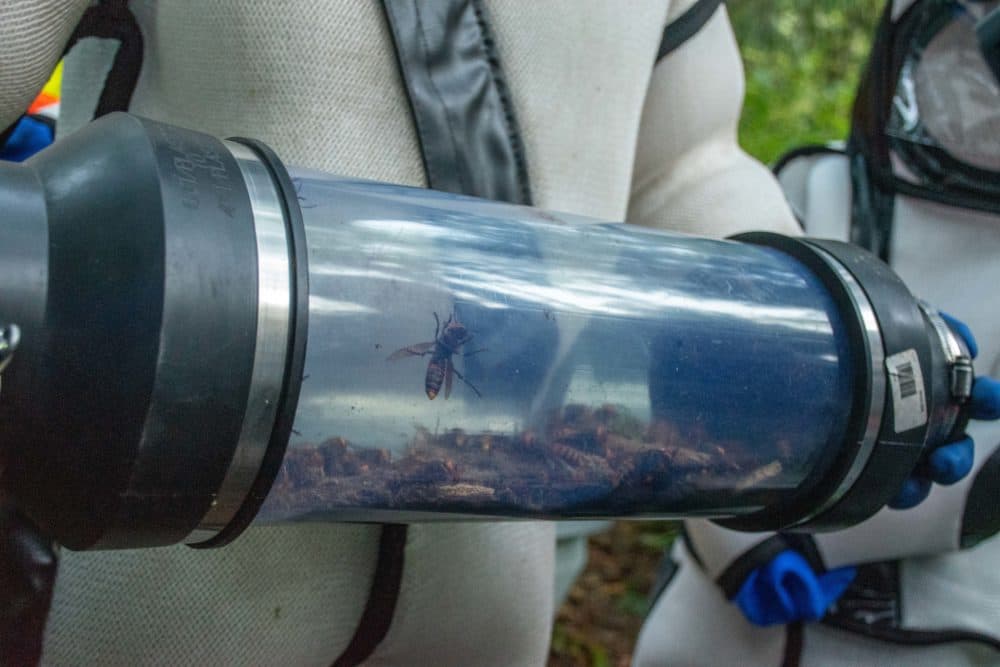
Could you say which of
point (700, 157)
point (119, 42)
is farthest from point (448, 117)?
point (700, 157)

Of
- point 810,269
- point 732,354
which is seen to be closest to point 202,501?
point 732,354

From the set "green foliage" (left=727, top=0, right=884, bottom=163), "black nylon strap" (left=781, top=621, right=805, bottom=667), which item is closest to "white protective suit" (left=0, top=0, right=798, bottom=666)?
"black nylon strap" (left=781, top=621, right=805, bottom=667)

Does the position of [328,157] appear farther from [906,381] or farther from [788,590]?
[788,590]

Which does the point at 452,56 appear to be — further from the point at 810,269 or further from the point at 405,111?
the point at 810,269

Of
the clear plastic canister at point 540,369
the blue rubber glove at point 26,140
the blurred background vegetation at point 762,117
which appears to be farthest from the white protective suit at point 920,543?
the blue rubber glove at point 26,140

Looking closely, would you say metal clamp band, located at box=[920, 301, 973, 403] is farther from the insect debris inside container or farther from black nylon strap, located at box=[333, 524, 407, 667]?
black nylon strap, located at box=[333, 524, 407, 667]

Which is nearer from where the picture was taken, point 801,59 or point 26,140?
point 26,140
